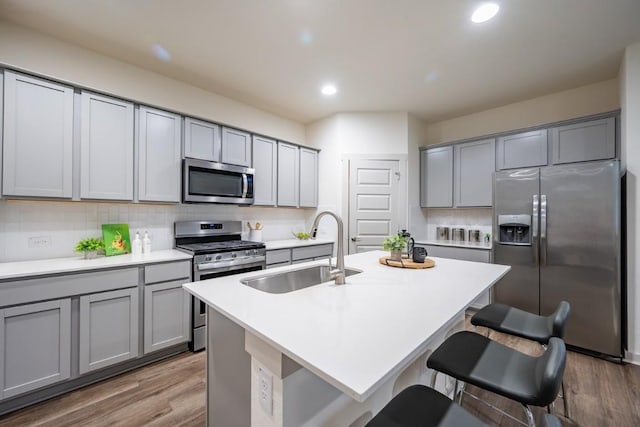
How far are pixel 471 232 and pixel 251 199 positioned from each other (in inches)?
123

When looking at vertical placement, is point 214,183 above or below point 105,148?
below

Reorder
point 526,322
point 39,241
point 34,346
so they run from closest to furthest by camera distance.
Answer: point 526,322
point 34,346
point 39,241

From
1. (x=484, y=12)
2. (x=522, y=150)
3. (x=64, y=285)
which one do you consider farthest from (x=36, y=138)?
(x=522, y=150)

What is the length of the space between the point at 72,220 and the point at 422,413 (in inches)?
118

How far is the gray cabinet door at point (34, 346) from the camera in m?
1.75

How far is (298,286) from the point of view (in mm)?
1937

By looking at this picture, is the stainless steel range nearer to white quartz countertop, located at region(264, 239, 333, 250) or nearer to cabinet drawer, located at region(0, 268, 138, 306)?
white quartz countertop, located at region(264, 239, 333, 250)

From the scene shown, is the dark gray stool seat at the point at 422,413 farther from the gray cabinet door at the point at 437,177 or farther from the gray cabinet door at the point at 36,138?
the gray cabinet door at the point at 437,177

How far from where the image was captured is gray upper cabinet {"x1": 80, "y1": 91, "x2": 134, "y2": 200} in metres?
2.27

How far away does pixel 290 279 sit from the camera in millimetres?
1881

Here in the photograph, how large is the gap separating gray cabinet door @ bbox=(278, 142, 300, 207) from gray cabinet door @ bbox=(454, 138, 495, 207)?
228 cm

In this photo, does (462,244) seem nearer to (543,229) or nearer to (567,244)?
(543,229)

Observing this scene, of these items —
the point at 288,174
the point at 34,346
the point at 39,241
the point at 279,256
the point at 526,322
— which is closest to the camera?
the point at 526,322

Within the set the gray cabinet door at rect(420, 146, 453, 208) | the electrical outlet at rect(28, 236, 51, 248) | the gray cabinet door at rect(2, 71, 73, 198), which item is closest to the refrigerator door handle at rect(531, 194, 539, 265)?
the gray cabinet door at rect(420, 146, 453, 208)
